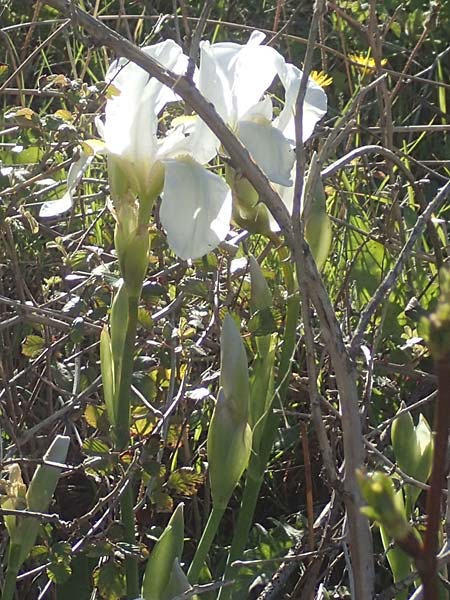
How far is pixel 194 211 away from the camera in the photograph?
806 millimetres

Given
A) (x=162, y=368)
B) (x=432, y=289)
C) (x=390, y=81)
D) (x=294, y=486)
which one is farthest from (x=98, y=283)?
(x=390, y=81)

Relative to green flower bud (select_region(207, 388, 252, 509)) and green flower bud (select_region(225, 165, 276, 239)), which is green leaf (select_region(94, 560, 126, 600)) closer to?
green flower bud (select_region(207, 388, 252, 509))

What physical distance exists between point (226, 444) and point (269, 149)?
0.26 metres

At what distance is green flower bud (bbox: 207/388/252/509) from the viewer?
2.79ft

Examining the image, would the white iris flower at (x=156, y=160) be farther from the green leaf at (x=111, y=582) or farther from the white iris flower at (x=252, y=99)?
the green leaf at (x=111, y=582)

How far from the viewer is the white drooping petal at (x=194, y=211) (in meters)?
0.80

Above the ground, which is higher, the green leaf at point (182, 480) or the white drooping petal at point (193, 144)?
the white drooping petal at point (193, 144)

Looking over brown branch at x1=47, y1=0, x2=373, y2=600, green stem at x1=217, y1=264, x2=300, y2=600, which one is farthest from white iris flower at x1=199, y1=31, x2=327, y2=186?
green stem at x1=217, y1=264, x2=300, y2=600

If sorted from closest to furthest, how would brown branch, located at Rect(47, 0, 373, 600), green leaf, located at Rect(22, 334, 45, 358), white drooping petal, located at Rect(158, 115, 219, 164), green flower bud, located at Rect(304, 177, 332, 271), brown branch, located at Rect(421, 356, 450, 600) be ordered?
brown branch, located at Rect(421, 356, 450, 600), brown branch, located at Rect(47, 0, 373, 600), white drooping petal, located at Rect(158, 115, 219, 164), green flower bud, located at Rect(304, 177, 332, 271), green leaf, located at Rect(22, 334, 45, 358)

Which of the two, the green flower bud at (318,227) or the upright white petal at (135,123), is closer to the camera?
the upright white petal at (135,123)

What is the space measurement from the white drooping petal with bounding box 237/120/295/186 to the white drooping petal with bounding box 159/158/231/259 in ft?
0.17

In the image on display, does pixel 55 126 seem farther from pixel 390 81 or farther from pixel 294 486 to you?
pixel 390 81

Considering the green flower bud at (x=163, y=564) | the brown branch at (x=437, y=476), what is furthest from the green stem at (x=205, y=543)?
the brown branch at (x=437, y=476)

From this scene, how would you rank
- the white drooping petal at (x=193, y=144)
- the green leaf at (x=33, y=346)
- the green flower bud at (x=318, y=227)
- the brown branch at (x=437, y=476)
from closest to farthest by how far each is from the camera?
the brown branch at (x=437, y=476) → the white drooping petal at (x=193, y=144) → the green flower bud at (x=318, y=227) → the green leaf at (x=33, y=346)
